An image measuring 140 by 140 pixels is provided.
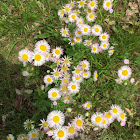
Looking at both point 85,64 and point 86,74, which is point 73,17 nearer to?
point 85,64

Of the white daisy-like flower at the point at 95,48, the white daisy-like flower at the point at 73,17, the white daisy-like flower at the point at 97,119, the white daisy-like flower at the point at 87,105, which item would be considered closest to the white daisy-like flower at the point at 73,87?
the white daisy-like flower at the point at 87,105

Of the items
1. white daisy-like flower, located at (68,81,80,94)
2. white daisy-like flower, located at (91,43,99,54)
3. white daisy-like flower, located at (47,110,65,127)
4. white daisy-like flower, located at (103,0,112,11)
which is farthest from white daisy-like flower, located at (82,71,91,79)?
white daisy-like flower, located at (103,0,112,11)

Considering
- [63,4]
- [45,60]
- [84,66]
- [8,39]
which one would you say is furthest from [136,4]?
[8,39]

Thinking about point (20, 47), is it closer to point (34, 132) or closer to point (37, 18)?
point (37, 18)

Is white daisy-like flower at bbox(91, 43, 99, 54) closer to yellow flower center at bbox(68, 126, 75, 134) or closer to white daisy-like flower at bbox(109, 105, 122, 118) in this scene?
white daisy-like flower at bbox(109, 105, 122, 118)

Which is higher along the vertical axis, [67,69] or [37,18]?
[37,18]

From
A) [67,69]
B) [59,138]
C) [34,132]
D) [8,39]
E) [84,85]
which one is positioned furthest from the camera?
[8,39]
